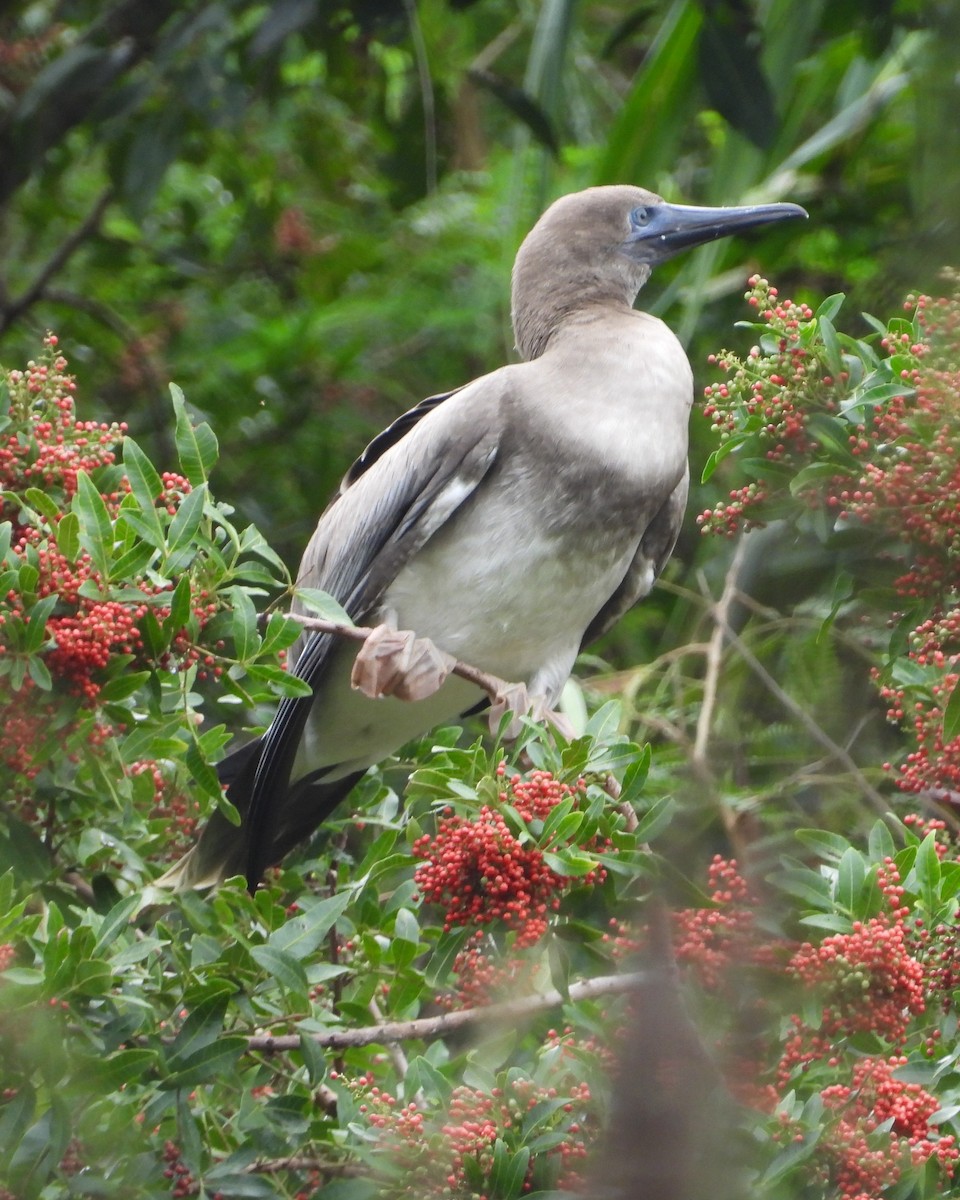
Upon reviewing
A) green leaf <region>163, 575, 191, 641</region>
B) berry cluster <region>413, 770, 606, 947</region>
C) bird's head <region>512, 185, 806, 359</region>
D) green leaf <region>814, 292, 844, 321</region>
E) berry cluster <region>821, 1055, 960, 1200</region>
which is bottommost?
berry cluster <region>821, 1055, 960, 1200</region>

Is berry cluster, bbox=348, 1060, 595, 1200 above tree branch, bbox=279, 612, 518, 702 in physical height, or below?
below

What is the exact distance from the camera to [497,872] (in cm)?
266

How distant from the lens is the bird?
3490 millimetres

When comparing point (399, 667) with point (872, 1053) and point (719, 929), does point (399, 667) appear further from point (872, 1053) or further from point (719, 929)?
point (719, 929)

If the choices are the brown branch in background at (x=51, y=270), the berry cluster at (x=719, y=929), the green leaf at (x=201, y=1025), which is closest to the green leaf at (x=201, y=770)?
the green leaf at (x=201, y=1025)

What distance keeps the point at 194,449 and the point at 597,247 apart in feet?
5.49

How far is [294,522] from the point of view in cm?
577

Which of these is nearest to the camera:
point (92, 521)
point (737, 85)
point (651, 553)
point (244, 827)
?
point (92, 521)

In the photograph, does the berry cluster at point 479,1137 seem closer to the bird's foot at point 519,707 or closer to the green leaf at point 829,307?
the bird's foot at point 519,707

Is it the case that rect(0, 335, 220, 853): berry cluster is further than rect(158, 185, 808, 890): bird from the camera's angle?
No

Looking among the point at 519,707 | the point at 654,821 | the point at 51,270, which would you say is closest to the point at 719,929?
the point at 654,821

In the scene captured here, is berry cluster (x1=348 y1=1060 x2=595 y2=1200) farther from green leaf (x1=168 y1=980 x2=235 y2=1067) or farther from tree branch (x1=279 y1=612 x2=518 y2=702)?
tree branch (x1=279 y1=612 x2=518 y2=702)

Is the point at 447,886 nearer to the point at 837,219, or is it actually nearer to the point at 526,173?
the point at 526,173

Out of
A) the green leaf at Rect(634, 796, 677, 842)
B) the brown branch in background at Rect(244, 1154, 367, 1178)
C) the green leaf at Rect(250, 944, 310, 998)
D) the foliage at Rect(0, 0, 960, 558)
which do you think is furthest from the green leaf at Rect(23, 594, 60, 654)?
the foliage at Rect(0, 0, 960, 558)
